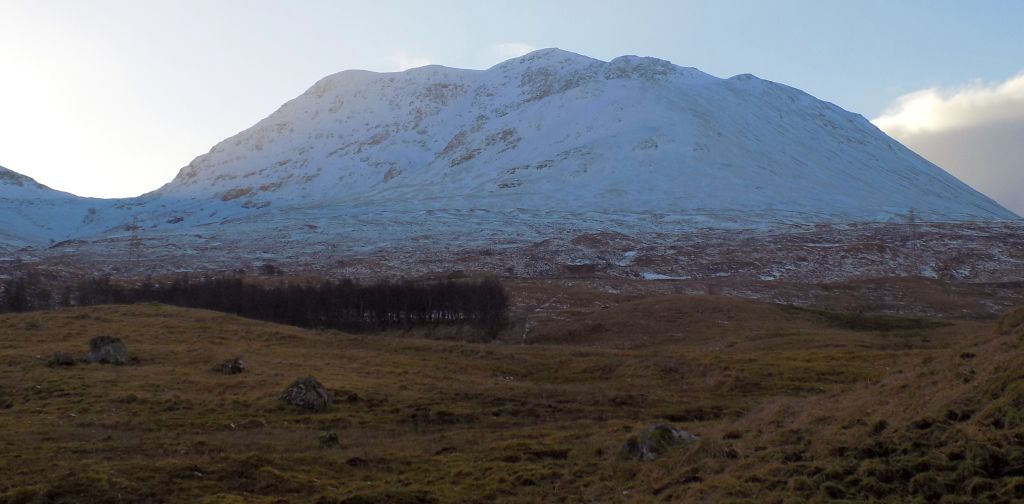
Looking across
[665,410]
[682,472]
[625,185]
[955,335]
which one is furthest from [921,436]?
[625,185]

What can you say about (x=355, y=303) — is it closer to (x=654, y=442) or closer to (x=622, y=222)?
(x=654, y=442)

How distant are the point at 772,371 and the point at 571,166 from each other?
493 feet

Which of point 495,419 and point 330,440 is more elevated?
point 495,419

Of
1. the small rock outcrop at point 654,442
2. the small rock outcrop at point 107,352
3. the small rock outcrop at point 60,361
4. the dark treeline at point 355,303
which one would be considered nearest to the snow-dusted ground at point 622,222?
the dark treeline at point 355,303

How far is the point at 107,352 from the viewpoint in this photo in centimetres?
3509

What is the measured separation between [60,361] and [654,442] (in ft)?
83.8

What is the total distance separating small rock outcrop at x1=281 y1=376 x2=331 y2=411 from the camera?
27344mm

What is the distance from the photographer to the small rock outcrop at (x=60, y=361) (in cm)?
3388

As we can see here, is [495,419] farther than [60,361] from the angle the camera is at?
No

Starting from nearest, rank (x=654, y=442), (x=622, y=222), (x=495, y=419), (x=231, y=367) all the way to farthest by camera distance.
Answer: (x=654, y=442) < (x=495, y=419) < (x=231, y=367) < (x=622, y=222)

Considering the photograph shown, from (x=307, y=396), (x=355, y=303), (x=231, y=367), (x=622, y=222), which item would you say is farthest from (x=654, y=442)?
(x=622, y=222)

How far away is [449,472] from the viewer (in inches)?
767

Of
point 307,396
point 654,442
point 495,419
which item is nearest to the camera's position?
point 654,442

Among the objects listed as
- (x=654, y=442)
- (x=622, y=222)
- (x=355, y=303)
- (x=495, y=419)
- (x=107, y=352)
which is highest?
(x=622, y=222)
